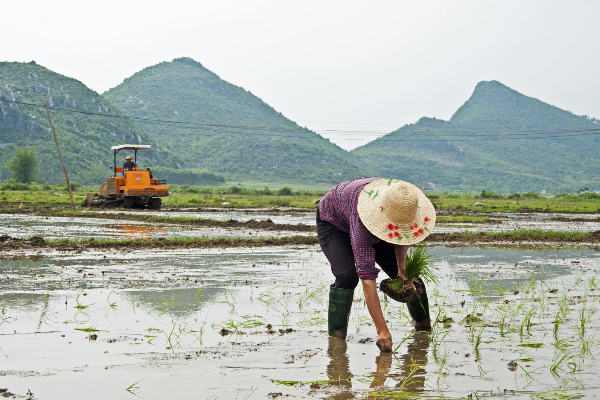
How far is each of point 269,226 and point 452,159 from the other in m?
176

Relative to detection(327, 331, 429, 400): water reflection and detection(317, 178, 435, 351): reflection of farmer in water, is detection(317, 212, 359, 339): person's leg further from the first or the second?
detection(327, 331, 429, 400): water reflection

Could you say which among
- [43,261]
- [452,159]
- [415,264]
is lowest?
[43,261]

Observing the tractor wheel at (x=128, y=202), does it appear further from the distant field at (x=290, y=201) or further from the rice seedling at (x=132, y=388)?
the rice seedling at (x=132, y=388)

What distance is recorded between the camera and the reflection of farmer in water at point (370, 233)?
437 cm

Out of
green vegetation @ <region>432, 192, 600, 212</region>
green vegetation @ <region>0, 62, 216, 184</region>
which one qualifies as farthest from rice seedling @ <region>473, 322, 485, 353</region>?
green vegetation @ <region>0, 62, 216, 184</region>

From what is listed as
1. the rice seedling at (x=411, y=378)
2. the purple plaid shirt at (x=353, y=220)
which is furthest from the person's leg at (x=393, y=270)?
the rice seedling at (x=411, y=378)

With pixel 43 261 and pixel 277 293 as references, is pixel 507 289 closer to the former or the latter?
pixel 277 293

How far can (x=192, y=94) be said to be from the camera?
185250 millimetres

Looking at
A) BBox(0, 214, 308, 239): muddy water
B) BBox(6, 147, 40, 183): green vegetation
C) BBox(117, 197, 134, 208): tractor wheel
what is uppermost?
BBox(6, 147, 40, 183): green vegetation

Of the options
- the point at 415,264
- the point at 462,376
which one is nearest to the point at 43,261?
the point at 415,264

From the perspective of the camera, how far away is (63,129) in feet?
349

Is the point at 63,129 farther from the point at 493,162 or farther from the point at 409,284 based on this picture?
the point at 493,162

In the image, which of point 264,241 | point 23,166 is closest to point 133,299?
point 264,241

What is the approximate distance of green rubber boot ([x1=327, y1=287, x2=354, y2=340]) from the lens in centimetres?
504
